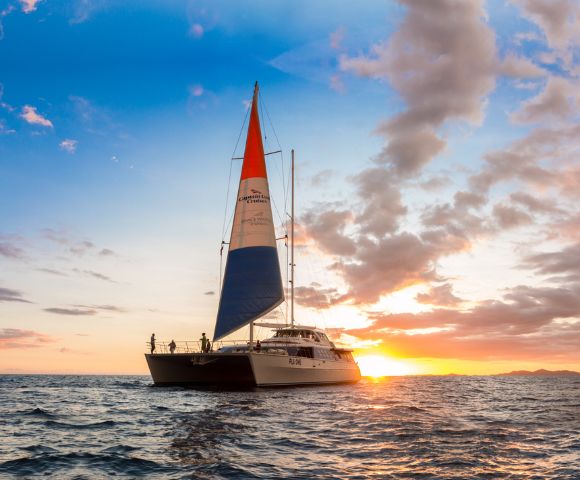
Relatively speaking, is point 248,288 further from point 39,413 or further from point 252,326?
point 39,413

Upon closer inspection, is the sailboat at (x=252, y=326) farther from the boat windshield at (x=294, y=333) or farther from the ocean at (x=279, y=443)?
the ocean at (x=279, y=443)

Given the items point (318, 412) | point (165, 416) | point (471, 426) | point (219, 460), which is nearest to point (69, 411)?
point (165, 416)

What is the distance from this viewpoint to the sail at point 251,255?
3328cm

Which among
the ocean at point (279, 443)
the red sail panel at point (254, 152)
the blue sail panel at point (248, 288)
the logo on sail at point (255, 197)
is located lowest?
the ocean at point (279, 443)

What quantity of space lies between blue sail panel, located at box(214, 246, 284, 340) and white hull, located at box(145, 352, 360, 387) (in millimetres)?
2881

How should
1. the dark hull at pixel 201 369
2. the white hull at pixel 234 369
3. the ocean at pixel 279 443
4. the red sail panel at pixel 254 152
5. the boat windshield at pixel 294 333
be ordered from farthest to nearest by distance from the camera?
the boat windshield at pixel 294 333, the red sail panel at pixel 254 152, the dark hull at pixel 201 369, the white hull at pixel 234 369, the ocean at pixel 279 443

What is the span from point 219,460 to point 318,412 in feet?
32.0

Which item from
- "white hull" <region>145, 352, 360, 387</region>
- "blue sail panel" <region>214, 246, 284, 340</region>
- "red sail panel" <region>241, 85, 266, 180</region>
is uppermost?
"red sail panel" <region>241, 85, 266, 180</region>

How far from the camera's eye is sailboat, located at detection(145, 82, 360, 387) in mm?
30188

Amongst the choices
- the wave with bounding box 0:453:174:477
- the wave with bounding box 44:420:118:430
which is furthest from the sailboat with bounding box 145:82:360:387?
the wave with bounding box 0:453:174:477

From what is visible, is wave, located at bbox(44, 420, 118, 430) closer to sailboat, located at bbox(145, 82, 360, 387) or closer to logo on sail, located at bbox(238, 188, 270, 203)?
sailboat, located at bbox(145, 82, 360, 387)

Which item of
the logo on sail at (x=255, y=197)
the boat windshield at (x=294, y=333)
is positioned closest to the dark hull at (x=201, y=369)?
the boat windshield at (x=294, y=333)

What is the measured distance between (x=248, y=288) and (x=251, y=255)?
8.10ft

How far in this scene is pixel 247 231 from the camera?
117ft
